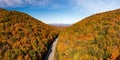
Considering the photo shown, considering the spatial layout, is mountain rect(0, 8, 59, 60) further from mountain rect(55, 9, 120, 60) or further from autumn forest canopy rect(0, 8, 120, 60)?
mountain rect(55, 9, 120, 60)

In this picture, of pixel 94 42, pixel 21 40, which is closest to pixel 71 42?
pixel 94 42

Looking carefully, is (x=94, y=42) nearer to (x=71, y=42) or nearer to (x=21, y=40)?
(x=71, y=42)

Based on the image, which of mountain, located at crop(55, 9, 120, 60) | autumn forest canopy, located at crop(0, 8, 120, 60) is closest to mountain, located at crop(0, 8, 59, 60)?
autumn forest canopy, located at crop(0, 8, 120, 60)

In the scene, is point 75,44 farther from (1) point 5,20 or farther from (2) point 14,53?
(1) point 5,20

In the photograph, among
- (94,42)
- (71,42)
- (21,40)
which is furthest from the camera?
(21,40)

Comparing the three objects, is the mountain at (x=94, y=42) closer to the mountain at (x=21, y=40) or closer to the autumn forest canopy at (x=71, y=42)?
the autumn forest canopy at (x=71, y=42)

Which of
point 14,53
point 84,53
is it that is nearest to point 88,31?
point 84,53

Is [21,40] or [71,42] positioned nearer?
[71,42]
